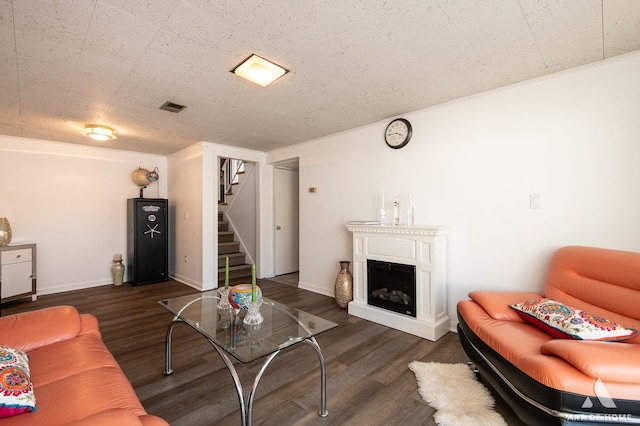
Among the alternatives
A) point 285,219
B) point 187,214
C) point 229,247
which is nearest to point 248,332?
point 187,214

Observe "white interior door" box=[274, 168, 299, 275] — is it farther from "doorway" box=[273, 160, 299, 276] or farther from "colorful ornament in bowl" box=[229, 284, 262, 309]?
"colorful ornament in bowl" box=[229, 284, 262, 309]

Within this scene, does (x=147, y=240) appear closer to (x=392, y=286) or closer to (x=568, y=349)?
(x=392, y=286)

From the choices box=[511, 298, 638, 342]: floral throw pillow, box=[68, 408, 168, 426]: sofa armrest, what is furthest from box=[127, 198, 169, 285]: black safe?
box=[511, 298, 638, 342]: floral throw pillow

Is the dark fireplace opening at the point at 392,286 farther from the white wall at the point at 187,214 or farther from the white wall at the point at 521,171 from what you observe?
the white wall at the point at 187,214

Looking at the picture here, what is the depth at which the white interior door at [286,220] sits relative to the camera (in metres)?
5.37

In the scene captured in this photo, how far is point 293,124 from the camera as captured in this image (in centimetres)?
362

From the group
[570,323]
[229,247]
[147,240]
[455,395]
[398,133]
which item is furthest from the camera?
[229,247]

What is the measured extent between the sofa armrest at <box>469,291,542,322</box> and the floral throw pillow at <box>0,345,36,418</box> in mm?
2499

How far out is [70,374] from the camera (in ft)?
4.42

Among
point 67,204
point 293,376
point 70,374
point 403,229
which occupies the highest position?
point 67,204

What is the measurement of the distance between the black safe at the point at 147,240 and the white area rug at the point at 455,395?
4487 millimetres

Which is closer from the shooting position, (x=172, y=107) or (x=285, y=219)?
(x=172, y=107)

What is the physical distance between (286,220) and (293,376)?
359 cm

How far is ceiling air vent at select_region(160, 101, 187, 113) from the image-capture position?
2922 millimetres
